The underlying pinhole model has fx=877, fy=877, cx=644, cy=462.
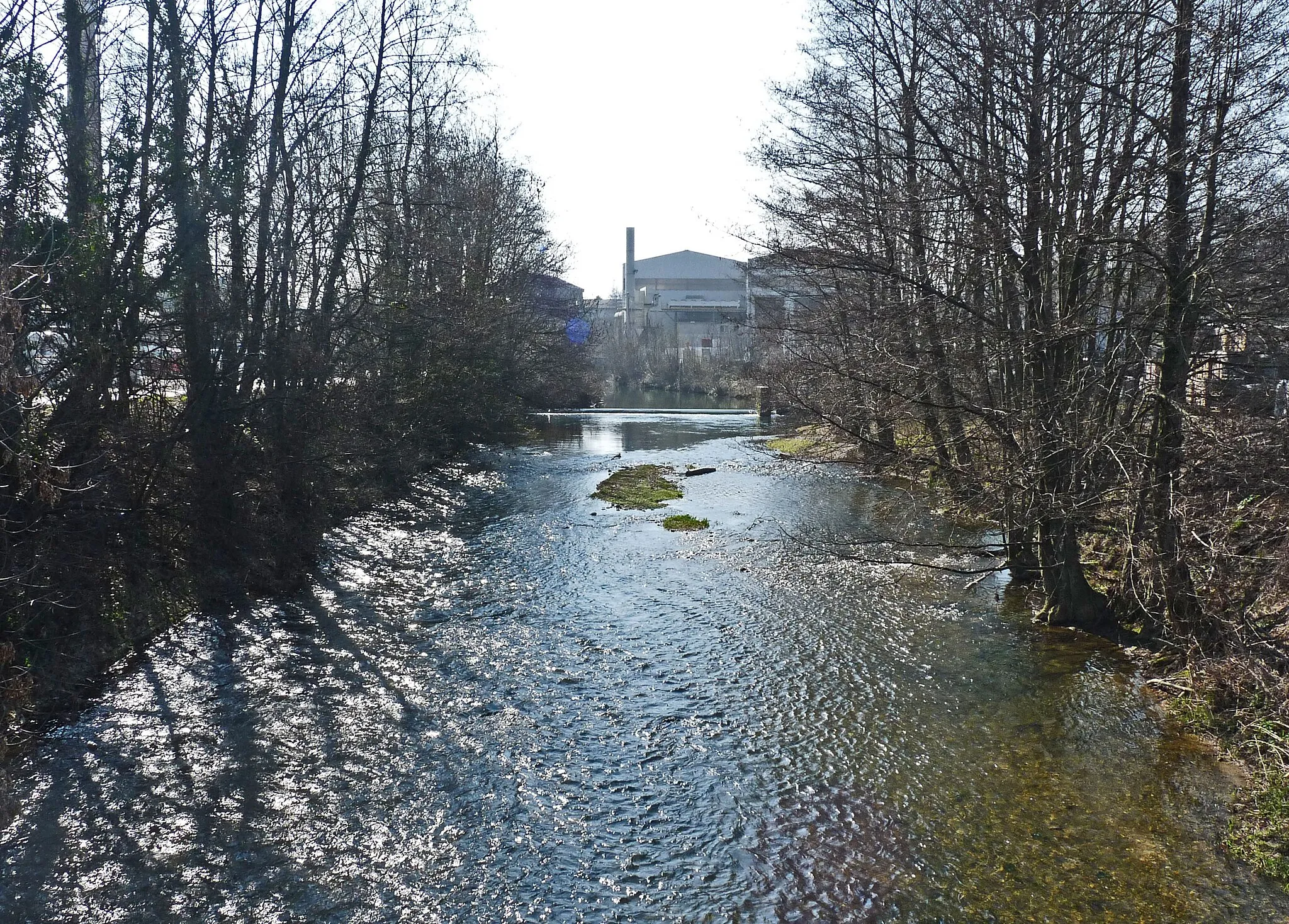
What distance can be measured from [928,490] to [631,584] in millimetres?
3793

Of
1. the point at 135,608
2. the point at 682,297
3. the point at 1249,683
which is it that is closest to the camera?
the point at 1249,683

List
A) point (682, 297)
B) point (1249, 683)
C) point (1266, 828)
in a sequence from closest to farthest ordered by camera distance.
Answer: point (1266, 828) < point (1249, 683) < point (682, 297)

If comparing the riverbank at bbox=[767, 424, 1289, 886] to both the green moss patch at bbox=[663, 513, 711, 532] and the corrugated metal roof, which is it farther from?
the corrugated metal roof

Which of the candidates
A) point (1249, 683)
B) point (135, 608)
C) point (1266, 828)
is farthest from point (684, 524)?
point (1266, 828)

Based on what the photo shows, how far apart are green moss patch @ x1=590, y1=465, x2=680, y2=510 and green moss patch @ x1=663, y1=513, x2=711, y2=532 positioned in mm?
1203

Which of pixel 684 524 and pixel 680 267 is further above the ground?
pixel 680 267

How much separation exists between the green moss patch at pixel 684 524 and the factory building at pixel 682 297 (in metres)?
48.2

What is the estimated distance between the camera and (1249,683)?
257 inches

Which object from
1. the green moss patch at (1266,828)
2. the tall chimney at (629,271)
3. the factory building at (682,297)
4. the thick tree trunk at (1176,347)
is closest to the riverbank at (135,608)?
the green moss patch at (1266,828)

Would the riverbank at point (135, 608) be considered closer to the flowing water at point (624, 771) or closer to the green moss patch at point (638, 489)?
the flowing water at point (624, 771)

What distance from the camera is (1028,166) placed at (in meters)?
8.13

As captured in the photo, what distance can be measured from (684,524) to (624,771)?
8560 mm

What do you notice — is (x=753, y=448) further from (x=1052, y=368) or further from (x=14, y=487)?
(x=14, y=487)

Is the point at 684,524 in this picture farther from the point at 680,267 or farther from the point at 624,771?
the point at 680,267
